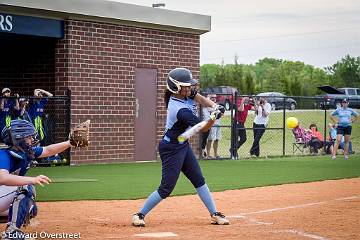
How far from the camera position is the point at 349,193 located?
14.1 metres

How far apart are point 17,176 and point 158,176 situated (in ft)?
33.4

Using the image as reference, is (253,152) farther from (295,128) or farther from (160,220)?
(160,220)

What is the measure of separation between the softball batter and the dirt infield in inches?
12.1

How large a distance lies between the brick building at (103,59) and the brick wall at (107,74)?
0.03m

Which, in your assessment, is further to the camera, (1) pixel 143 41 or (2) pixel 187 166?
(1) pixel 143 41

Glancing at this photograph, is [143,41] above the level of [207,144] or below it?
above

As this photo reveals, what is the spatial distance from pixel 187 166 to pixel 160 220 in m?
0.97

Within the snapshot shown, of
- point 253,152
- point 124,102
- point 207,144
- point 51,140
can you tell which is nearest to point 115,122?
point 124,102

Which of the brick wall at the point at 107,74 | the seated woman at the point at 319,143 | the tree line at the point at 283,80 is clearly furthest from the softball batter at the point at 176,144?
the tree line at the point at 283,80

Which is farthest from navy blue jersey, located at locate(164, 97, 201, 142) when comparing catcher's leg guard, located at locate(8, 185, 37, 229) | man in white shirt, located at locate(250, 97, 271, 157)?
man in white shirt, located at locate(250, 97, 271, 157)

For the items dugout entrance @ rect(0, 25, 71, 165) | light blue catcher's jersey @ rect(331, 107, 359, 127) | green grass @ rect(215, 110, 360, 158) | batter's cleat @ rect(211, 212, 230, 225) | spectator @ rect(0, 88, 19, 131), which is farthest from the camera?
green grass @ rect(215, 110, 360, 158)

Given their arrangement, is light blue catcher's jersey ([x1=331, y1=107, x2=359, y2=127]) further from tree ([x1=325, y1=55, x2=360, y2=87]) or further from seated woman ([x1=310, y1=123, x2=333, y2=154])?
tree ([x1=325, y1=55, x2=360, y2=87])

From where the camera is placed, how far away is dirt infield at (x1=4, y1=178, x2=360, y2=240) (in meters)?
9.14

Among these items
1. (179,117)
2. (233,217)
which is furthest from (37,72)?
(179,117)
